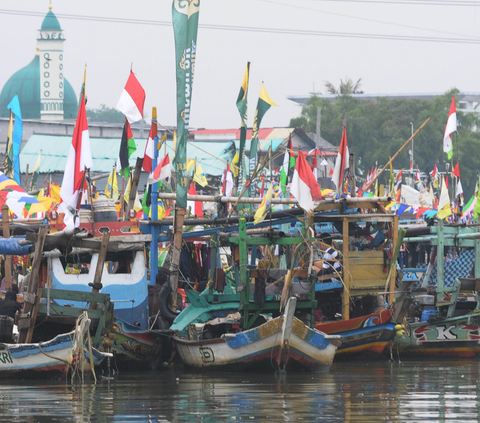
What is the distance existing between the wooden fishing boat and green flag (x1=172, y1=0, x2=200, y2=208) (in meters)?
3.19

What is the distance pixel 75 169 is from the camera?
730 inches

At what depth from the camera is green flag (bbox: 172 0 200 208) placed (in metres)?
19.3

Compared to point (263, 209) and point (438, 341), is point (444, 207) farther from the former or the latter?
point (263, 209)

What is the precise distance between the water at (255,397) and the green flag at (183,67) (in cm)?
367

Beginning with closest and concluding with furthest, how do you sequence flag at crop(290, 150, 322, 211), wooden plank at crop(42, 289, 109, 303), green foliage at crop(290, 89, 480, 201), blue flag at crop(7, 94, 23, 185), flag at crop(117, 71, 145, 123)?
1. wooden plank at crop(42, 289, 109, 303)
2. flag at crop(290, 150, 322, 211)
3. flag at crop(117, 71, 145, 123)
4. blue flag at crop(7, 94, 23, 185)
5. green foliage at crop(290, 89, 480, 201)

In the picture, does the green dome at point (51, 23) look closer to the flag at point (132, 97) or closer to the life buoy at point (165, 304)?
the flag at point (132, 97)

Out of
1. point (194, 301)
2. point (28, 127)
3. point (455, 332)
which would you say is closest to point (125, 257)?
point (194, 301)

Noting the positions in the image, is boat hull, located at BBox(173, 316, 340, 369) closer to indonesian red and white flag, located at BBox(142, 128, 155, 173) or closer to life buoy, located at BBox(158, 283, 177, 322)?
life buoy, located at BBox(158, 283, 177, 322)

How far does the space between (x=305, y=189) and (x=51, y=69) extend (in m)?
78.2

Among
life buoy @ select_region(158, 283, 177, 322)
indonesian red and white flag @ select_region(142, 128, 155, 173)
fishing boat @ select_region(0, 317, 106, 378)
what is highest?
indonesian red and white flag @ select_region(142, 128, 155, 173)

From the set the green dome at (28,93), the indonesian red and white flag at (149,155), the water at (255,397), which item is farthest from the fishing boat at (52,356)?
the green dome at (28,93)

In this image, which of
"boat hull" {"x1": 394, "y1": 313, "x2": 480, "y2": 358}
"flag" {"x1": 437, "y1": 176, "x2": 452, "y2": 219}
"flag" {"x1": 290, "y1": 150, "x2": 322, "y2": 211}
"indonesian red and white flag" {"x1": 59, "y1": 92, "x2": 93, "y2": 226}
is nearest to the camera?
"indonesian red and white flag" {"x1": 59, "y1": 92, "x2": 93, "y2": 226}

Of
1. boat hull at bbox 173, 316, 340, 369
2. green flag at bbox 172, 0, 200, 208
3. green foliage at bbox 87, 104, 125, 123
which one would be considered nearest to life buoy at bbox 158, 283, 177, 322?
boat hull at bbox 173, 316, 340, 369

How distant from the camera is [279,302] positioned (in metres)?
18.1
